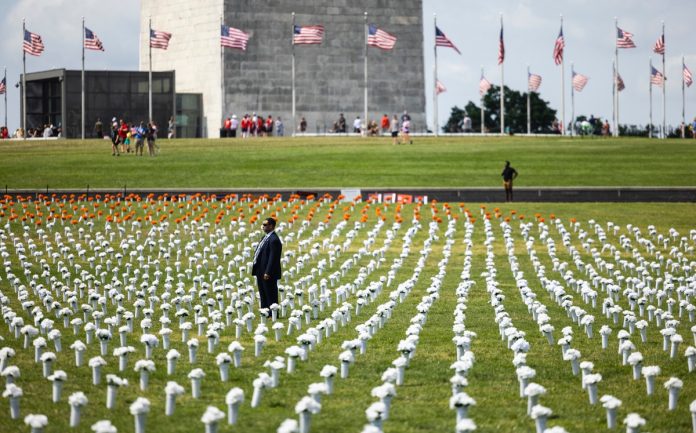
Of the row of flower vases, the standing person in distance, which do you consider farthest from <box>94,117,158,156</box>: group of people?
the row of flower vases

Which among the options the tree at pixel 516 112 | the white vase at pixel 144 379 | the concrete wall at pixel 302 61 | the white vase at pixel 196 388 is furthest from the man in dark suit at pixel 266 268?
the tree at pixel 516 112

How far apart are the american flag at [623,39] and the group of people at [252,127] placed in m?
23.2

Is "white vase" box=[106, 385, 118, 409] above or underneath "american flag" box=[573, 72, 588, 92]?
underneath

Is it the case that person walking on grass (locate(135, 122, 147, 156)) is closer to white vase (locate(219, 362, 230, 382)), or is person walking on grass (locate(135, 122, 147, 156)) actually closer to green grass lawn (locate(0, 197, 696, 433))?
green grass lawn (locate(0, 197, 696, 433))

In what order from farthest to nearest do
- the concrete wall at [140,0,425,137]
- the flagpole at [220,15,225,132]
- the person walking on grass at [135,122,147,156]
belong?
the concrete wall at [140,0,425,137]
the flagpole at [220,15,225,132]
the person walking on grass at [135,122,147,156]

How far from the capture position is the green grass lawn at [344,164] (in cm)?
5641

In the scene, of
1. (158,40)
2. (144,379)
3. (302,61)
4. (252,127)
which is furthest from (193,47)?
(144,379)

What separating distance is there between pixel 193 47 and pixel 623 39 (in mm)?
32612

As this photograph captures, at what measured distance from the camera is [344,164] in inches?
2452

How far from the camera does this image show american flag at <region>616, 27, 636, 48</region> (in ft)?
258

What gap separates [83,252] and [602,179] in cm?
3293

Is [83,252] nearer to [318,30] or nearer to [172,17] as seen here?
[318,30]

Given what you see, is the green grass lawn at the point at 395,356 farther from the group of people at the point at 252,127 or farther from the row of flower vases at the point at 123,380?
the group of people at the point at 252,127

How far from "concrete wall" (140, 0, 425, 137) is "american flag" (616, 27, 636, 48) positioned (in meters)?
20.3
